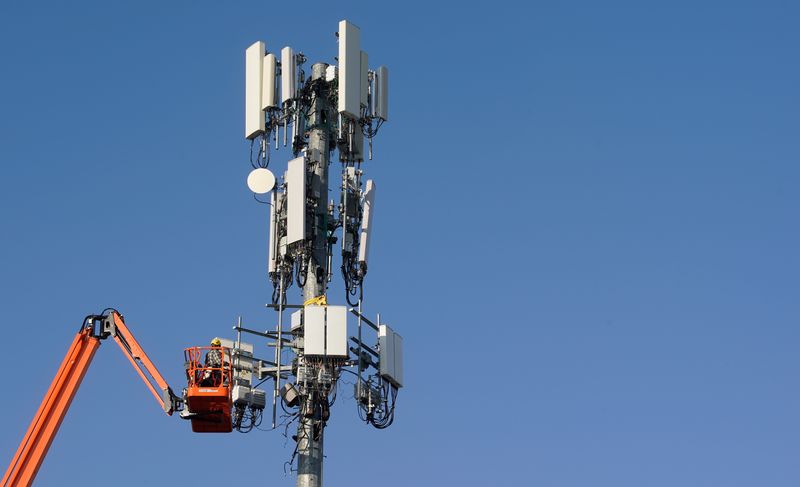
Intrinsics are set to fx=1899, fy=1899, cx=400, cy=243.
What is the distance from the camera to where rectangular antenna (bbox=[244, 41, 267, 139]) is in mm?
96750

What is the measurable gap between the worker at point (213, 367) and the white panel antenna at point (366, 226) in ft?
31.3

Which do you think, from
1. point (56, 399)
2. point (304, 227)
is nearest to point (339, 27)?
point (304, 227)

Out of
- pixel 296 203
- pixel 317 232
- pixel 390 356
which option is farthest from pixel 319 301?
pixel 296 203

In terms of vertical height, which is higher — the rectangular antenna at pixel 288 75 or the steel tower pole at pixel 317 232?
the rectangular antenna at pixel 288 75

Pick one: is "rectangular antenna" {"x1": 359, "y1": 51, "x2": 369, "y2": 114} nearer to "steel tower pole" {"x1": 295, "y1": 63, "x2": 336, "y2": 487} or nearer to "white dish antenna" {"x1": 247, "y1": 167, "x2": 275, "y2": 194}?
"steel tower pole" {"x1": 295, "y1": 63, "x2": 336, "y2": 487}

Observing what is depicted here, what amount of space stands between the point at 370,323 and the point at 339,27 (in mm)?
15200

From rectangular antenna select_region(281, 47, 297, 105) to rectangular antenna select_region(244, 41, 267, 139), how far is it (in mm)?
1314

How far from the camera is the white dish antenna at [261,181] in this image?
95000 millimetres

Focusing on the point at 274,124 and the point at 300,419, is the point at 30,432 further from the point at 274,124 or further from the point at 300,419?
the point at 274,124

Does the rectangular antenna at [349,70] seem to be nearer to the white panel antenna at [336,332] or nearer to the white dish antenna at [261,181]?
the white dish antenna at [261,181]

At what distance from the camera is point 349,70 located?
95.5 metres

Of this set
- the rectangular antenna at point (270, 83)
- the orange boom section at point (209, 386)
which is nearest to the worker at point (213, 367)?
the orange boom section at point (209, 386)

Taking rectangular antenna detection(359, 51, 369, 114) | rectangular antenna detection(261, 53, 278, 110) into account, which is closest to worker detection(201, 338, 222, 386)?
rectangular antenna detection(261, 53, 278, 110)

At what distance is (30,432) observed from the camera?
91250mm
